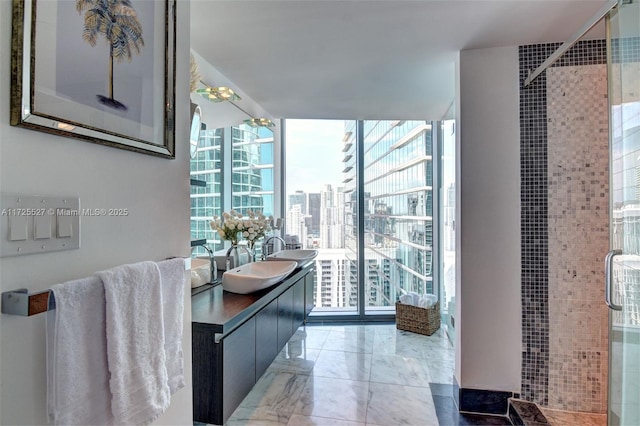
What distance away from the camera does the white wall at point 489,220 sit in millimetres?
2162

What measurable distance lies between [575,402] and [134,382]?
2.55 metres

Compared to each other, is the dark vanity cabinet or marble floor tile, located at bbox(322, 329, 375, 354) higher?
the dark vanity cabinet

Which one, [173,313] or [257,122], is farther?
[257,122]

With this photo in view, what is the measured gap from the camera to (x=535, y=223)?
2.14 m

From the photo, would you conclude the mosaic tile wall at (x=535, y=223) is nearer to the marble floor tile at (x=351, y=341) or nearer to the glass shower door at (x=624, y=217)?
the glass shower door at (x=624, y=217)

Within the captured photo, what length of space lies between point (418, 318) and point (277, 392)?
71.0 inches

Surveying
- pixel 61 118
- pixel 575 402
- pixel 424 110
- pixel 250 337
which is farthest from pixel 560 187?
pixel 61 118

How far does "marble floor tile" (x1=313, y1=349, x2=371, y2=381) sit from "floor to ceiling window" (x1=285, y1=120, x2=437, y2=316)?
3.25 feet

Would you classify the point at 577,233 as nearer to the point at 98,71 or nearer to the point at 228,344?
the point at 228,344

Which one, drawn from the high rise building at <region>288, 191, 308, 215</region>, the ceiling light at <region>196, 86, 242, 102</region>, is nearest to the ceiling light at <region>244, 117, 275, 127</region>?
the ceiling light at <region>196, 86, 242, 102</region>

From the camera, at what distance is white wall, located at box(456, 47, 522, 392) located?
2.16 meters

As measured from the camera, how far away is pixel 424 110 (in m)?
3.34

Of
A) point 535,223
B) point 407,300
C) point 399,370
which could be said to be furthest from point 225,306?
point 407,300

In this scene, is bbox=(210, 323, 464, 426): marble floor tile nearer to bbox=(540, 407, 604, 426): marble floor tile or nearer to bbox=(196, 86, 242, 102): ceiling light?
bbox=(540, 407, 604, 426): marble floor tile
